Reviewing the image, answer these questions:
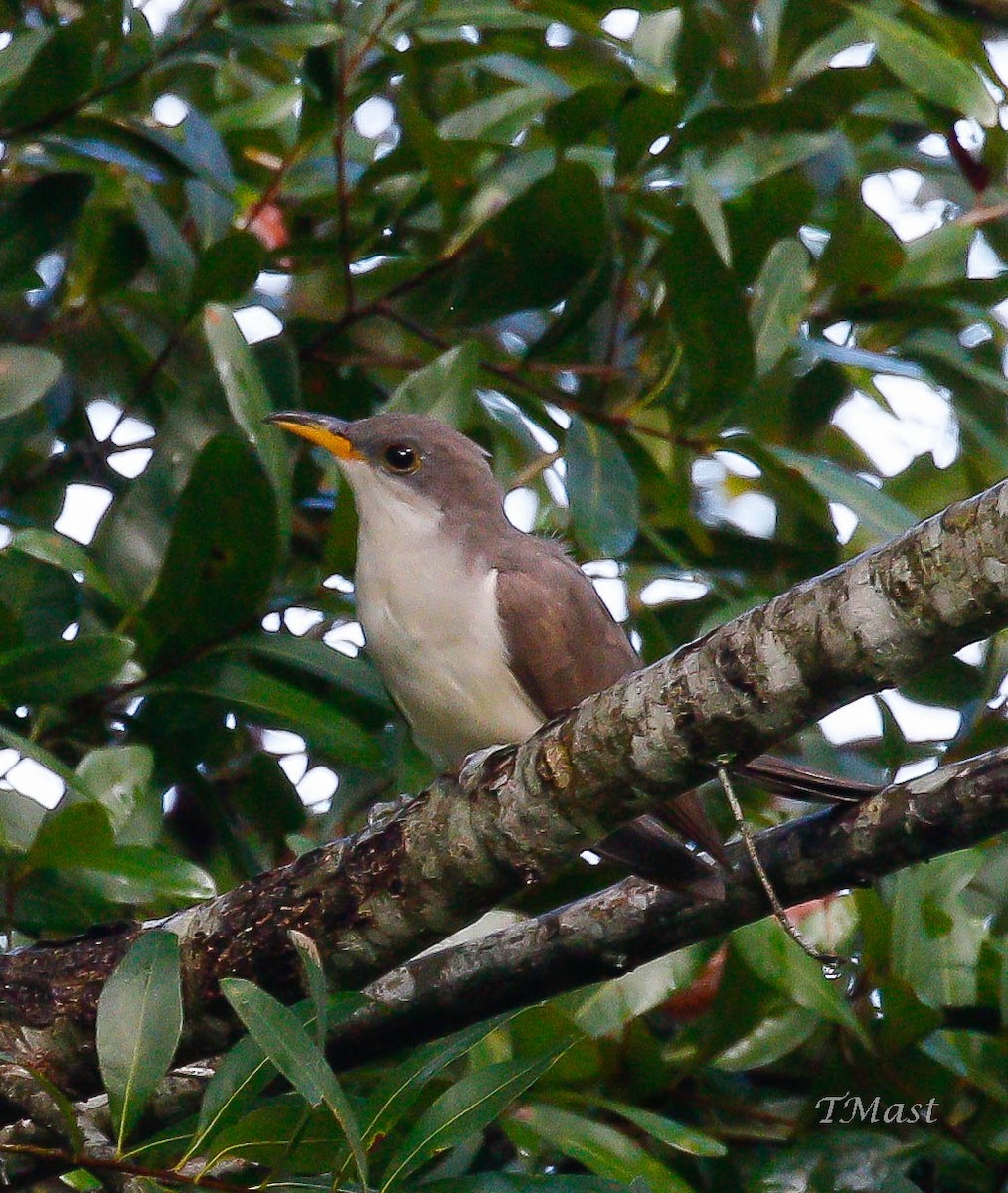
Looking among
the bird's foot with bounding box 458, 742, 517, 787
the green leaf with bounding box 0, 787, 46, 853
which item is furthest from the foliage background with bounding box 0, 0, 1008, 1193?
the bird's foot with bounding box 458, 742, 517, 787

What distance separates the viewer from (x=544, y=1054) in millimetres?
2785

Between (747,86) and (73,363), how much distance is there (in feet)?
7.90

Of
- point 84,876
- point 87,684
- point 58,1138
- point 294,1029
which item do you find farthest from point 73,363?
point 294,1029

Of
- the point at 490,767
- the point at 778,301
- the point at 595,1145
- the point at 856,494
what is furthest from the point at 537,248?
the point at 595,1145

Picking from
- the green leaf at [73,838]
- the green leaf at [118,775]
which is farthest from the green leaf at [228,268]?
the green leaf at [73,838]

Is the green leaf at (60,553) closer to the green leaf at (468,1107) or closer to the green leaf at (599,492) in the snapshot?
the green leaf at (599,492)

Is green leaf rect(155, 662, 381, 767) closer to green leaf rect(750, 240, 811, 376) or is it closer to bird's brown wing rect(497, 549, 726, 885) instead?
bird's brown wing rect(497, 549, 726, 885)

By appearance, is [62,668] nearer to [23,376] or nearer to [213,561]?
[213,561]

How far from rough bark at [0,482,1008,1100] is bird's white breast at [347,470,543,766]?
0.73 meters

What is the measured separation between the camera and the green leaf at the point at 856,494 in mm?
4422

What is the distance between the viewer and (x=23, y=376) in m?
4.05

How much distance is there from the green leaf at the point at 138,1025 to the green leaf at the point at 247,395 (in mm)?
1456

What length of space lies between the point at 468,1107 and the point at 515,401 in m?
2.67

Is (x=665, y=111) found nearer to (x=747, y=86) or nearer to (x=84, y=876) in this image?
(x=747, y=86)
